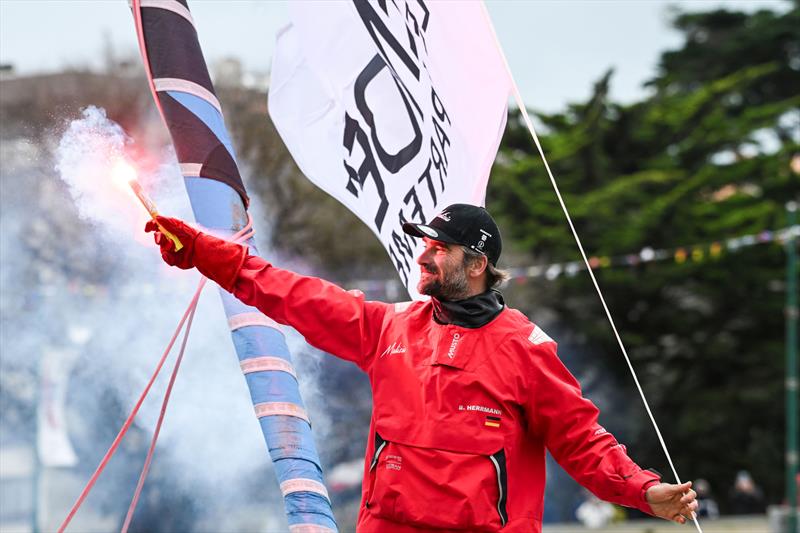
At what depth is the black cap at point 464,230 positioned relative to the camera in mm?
3713

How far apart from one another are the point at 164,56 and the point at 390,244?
3.84 feet

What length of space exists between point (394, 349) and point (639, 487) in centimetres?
88

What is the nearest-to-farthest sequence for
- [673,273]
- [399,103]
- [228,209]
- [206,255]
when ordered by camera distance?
[206,255]
[228,209]
[399,103]
[673,273]

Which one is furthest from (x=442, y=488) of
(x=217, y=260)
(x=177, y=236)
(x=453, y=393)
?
(x=177, y=236)

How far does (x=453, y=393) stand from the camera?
349cm

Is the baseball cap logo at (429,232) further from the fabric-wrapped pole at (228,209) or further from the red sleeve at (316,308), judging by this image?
the fabric-wrapped pole at (228,209)

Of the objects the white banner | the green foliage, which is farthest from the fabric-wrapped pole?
the green foliage

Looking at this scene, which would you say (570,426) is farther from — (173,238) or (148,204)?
(148,204)

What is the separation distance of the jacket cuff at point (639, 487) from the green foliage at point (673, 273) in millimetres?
17879

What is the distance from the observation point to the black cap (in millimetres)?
3713

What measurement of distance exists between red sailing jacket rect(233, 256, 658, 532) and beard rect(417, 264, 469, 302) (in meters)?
0.10

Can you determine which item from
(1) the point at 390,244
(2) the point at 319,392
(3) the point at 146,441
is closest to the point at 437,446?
(1) the point at 390,244

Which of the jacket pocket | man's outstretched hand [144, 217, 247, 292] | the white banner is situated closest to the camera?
the jacket pocket

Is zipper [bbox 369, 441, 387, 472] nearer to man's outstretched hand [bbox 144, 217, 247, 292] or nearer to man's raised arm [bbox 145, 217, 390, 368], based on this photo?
man's raised arm [bbox 145, 217, 390, 368]
